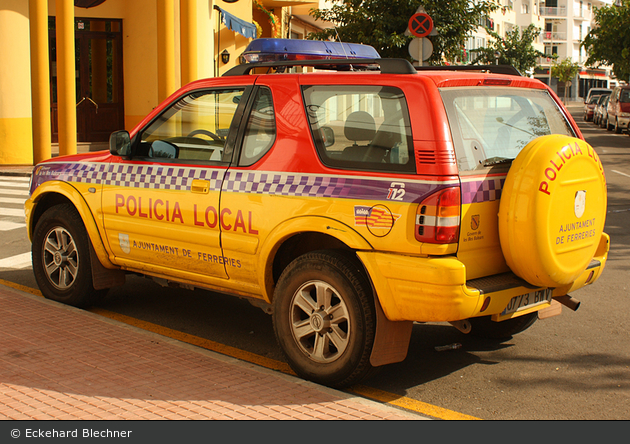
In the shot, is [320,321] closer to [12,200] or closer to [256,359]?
[256,359]

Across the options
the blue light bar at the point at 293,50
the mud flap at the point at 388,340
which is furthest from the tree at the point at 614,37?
the mud flap at the point at 388,340

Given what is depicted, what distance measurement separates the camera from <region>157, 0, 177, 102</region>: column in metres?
17.8

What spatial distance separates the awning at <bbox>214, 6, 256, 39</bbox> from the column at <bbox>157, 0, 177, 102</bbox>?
3.22m

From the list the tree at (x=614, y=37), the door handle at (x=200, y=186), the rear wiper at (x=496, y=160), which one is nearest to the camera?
the rear wiper at (x=496, y=160)

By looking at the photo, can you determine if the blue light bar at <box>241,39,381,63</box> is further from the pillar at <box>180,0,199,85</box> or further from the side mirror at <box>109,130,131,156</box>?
the pillar at <box>180,0,199,85</box>

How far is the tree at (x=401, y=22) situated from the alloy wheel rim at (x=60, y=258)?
12759 millimetres

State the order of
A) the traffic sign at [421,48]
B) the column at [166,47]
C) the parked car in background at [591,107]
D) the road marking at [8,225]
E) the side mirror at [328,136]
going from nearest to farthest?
the side mirror at [328,136], the road marking at [8,225], the traffic sign at [421,48], the column at [166,47], the parked car in background at [591,107]

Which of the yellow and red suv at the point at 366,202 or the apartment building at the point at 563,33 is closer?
the yellow and red suv at the point at 366,202

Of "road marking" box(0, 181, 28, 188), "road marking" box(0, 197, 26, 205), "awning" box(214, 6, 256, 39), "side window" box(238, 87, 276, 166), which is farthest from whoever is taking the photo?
"awning" box(214, 6, 256, 39)

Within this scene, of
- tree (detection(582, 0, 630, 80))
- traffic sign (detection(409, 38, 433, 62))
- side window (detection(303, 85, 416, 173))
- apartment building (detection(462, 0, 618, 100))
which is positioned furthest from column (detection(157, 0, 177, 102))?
apartment building (detection(462, 0, 618, 100))

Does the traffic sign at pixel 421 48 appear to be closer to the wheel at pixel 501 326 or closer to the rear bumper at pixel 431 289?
the wheel at pixel 501 326

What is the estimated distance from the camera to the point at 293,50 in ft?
20.6

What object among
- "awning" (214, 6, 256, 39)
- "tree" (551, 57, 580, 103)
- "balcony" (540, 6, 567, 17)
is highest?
"balcony" (540, 6, 567, 17)

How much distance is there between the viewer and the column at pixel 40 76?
16172mm
